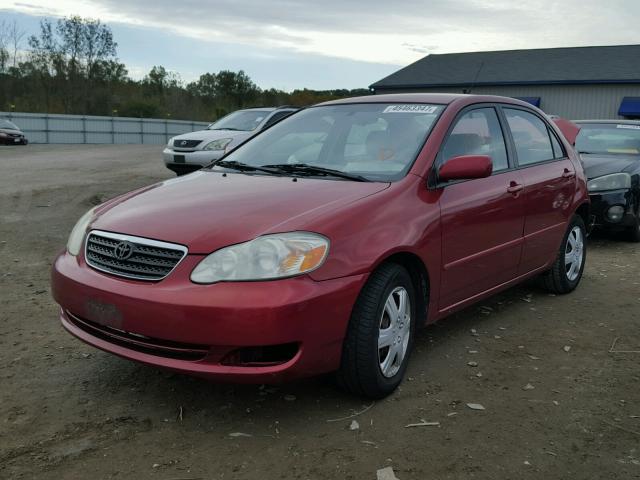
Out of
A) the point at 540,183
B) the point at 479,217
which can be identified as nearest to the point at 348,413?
the point at 479,217

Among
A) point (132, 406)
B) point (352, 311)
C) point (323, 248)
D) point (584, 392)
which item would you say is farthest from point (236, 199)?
A: point (584, 392)

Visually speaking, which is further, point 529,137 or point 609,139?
point 609,139

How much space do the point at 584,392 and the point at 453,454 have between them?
113 centimetres

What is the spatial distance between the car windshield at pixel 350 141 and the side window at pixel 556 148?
1.66 metres

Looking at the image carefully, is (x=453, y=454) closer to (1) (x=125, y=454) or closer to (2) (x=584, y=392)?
(2) (x=584, y=392)

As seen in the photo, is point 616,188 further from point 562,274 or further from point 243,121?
point 243,121

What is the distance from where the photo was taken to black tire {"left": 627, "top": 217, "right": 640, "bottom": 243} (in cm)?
809

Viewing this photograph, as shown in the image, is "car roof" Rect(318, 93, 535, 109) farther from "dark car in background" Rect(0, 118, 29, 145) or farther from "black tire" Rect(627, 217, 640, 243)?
"dark car in background" Rect(0, 118, 29, 145)

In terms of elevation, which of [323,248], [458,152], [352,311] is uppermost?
[458,152]

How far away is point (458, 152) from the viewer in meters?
4.16

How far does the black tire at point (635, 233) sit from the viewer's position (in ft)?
26.5

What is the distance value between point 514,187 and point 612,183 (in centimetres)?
394

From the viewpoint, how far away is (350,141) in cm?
423

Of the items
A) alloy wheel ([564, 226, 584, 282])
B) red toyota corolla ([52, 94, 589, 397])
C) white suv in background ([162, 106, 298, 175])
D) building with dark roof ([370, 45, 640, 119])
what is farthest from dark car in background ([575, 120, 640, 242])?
building with dark roof ([370, 45, 640, 119])
